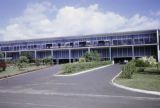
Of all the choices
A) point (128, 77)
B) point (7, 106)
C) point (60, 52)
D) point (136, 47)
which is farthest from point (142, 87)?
point (60, 52)

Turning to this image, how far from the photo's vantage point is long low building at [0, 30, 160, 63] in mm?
69000

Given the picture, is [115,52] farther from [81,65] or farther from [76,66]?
[76,66]

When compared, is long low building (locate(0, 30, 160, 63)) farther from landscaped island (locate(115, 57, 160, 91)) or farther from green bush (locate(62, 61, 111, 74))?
landscaped island (locate(115, 57, 160, 91))

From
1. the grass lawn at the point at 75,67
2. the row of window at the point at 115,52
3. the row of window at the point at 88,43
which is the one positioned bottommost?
the grass lawn at the point at 75,67

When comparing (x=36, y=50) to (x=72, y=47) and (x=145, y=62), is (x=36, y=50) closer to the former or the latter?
(x=72, y=47)

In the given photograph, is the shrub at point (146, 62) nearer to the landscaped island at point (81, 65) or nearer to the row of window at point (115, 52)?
the landscaped island at point (81, 65)

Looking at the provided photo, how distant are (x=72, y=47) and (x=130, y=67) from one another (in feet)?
157

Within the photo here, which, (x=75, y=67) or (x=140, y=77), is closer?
(x=140, y=77)

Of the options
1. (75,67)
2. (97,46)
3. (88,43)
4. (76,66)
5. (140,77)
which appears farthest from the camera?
(88,43)

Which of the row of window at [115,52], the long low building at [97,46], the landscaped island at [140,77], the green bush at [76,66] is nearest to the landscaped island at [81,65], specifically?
the green bush at [76,66]

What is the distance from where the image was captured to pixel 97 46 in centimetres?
7225

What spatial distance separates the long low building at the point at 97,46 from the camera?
69000mm

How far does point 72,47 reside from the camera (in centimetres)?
7531

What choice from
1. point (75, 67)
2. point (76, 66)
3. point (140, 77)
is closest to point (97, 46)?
point (76, 66)
